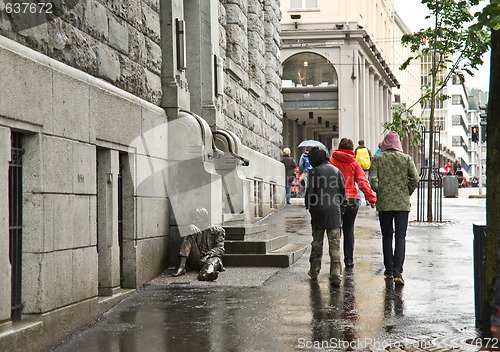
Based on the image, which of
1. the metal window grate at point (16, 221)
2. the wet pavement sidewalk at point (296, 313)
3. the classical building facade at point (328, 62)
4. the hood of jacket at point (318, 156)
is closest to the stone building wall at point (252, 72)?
the hood of jacket at point (318, 156)

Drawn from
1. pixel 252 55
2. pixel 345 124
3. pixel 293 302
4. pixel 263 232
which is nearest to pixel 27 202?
pixel 293 302

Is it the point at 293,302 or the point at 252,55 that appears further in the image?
the point at 252,55

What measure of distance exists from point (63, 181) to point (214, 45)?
742 cm

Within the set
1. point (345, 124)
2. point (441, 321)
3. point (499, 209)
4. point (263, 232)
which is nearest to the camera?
point (499, 209)

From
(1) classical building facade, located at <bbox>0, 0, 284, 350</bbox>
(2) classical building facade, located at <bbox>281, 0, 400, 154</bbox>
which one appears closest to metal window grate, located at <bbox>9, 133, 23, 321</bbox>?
(1) classical building facade, located at <bbox>0, 0, 284, 350</bbox>

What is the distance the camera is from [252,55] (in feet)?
61.9

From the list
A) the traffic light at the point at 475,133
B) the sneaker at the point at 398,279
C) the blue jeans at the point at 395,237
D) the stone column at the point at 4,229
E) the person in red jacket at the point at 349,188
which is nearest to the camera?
the stone column at the point at 4,229

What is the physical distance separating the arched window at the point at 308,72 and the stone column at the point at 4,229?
37174 mm

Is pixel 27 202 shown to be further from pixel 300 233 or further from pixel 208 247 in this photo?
pixel 300 233

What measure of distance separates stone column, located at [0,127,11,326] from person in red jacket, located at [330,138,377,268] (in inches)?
235

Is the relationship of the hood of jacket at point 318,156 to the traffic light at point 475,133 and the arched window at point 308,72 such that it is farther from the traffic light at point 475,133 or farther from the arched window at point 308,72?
the arched window at point 308,72

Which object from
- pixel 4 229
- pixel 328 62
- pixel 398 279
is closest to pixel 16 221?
pixel 4 229

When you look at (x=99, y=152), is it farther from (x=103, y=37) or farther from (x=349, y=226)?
(x=349, y=226)

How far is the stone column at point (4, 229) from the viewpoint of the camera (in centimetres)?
601
